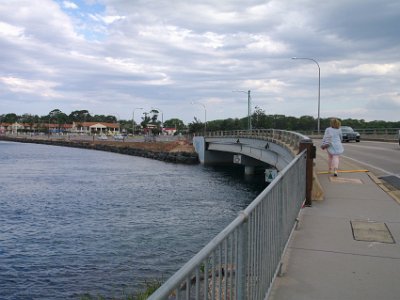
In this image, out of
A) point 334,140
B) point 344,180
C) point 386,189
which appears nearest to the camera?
point 386,189

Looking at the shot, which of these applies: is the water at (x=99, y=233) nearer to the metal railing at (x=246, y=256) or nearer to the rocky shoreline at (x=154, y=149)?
the metal railing at (x=246, y=256)

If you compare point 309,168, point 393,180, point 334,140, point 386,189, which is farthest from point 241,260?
point 393,180

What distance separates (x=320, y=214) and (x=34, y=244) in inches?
473

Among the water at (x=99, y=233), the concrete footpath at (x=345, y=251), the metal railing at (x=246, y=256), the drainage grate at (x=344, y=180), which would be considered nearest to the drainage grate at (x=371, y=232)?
the concrete footpath at (x=345, y=251)

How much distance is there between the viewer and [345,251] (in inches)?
288

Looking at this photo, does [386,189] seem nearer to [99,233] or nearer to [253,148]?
[99,233]

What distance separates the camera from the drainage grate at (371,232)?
8.05m

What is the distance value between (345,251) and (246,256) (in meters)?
3.95

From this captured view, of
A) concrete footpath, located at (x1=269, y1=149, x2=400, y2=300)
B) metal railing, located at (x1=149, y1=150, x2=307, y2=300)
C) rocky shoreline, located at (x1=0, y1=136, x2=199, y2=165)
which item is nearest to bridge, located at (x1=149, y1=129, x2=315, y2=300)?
metal railing, located at (x1=149, y1=150, x2=307, y2=300)

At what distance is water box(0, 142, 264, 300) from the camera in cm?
1366

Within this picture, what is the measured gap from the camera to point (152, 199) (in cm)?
3122

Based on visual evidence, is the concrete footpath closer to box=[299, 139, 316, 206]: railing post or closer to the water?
box=[299, 139, 316, 206]: railing post

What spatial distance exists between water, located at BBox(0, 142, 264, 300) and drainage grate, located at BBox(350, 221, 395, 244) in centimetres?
637

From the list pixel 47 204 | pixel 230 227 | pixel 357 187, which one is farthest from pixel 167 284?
pixel 47 204
